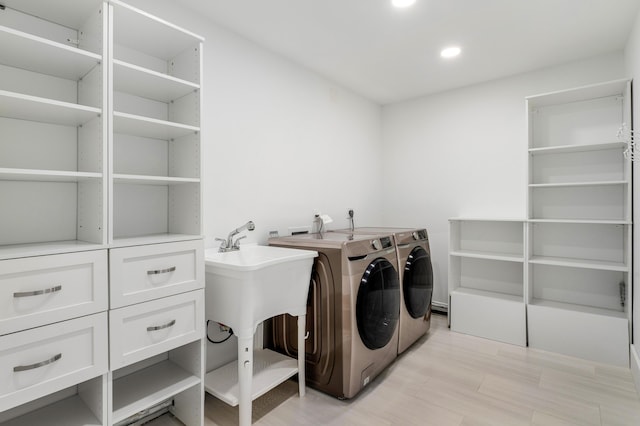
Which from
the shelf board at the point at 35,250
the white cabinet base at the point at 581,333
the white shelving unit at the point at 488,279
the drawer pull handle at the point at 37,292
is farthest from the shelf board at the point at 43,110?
the white cabinet base at the point at 581,333

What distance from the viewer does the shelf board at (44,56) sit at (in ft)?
3.75

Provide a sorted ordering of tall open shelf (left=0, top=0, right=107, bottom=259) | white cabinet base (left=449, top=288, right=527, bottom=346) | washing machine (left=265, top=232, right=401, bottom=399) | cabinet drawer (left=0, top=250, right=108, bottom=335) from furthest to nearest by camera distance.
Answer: white cabinet base (left=449, top=288, right=527, bottom=346) < washing machine (left=265, top=232, right=401, bottom=399) < tall open shelf (left=0, top=0, right=107, bottom=259) < cabinet drawer (left=0, top=250, right=108, bottom=335)

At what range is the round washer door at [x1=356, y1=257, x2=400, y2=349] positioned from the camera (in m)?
1.95

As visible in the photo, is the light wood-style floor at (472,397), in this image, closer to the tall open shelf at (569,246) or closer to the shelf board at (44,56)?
the tall open shelf at (569,246)

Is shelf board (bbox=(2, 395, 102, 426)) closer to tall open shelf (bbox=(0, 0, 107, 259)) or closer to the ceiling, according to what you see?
tall open shelf (bbox=(0, 0, 107, 259))

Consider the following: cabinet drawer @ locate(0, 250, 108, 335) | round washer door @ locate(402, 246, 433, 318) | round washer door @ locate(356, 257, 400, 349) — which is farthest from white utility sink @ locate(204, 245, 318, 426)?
round washer door @ locate(402, 246, 433, 318)

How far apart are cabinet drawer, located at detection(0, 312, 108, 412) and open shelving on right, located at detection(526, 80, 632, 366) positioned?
9.73 feet

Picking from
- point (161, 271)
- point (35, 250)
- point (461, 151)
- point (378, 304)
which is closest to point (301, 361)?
point (378, 304)

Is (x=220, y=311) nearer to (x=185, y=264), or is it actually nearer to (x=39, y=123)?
(x=185, y=264)

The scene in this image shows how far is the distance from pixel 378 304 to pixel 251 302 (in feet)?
3.01

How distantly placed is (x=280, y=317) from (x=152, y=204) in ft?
3.63

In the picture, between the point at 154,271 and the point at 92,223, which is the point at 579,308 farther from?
the point at 92,223

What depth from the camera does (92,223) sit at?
137 centimetres

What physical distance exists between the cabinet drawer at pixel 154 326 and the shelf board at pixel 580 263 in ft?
8.51
